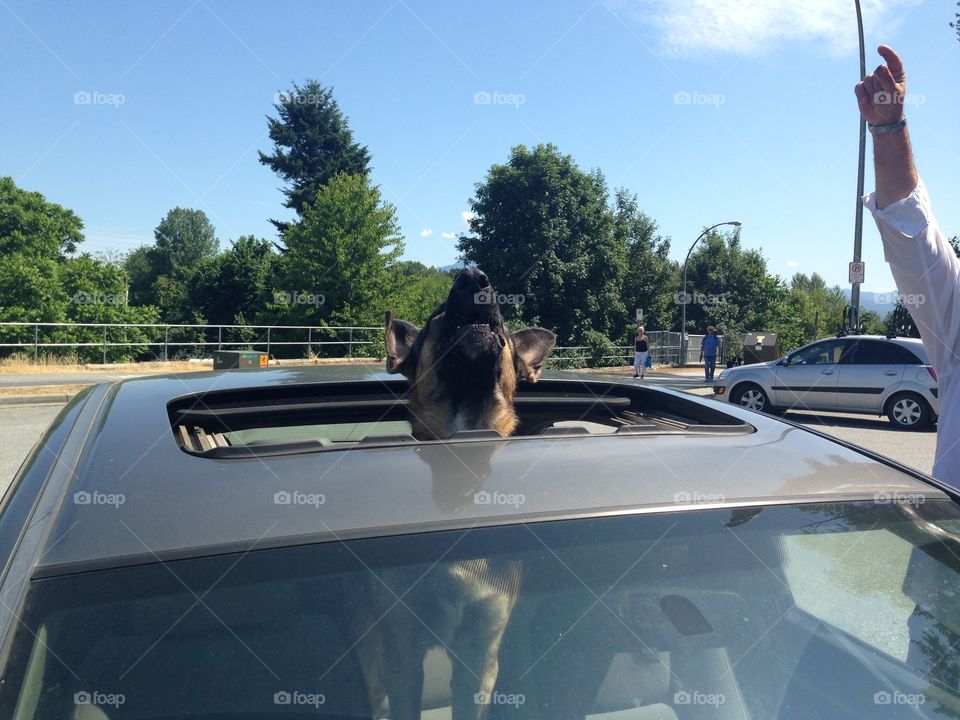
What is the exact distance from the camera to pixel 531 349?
2.63 m

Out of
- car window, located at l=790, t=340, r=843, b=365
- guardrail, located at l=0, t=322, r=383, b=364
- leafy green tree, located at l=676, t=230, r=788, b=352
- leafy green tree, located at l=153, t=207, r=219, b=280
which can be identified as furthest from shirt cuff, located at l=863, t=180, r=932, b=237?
leafy green tree, located at l=153, t=207, r=219, b=280

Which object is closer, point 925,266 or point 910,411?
point 925,266

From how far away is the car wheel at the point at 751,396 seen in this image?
14.7 meters

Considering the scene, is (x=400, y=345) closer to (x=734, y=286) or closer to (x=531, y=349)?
(x=531, y=349)

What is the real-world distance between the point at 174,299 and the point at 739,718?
5666 centimetres

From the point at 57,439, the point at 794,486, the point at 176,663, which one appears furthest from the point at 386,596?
the point at 57,439

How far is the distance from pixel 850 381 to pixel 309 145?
138 feet

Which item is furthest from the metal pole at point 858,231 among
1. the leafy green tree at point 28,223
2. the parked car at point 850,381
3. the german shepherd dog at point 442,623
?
the leafy green tree at point 28,223

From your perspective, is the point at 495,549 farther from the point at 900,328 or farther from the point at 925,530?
the point at 900,328

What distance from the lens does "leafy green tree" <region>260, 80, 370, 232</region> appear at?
1877 inches

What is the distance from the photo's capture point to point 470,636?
131 centimetres

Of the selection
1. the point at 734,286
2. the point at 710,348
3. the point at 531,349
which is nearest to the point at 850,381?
the point at 710,348

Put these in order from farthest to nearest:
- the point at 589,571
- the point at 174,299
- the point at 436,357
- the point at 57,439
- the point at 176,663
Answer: the point at 174,299 → the point at 436,357 → the point at 57,439 → the point at 589,571 → the point at 176,663

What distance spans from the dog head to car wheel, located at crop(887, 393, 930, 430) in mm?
12779
